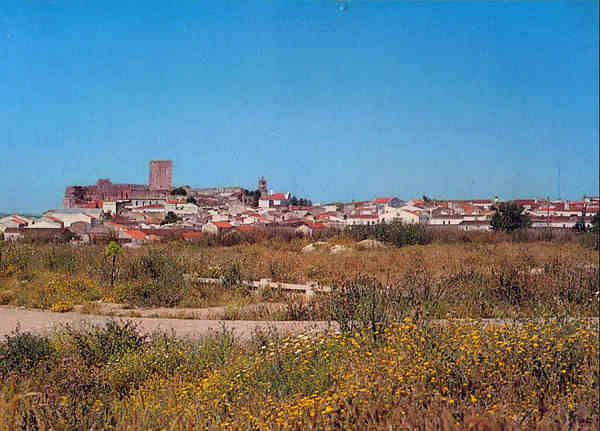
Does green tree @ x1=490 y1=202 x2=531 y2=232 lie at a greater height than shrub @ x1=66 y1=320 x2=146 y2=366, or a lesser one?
greater

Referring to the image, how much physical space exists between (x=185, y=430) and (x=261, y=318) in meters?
4.85

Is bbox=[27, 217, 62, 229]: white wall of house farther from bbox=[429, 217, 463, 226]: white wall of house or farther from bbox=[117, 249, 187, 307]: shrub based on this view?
bbox=[429, 217, 463, 226]: white wall of house

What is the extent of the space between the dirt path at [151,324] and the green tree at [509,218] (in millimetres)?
30668

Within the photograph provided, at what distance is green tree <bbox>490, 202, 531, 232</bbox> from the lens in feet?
116

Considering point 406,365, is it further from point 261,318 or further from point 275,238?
point 275,238

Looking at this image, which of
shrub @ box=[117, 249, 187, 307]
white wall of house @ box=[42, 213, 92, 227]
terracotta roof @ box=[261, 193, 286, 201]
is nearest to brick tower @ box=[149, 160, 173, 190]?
terracotta roof @ box=[261, 193, 286, 201]

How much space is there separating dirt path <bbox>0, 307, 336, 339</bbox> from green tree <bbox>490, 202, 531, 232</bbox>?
3067cm

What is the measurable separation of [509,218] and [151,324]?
32492 mm

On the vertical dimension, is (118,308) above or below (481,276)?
below

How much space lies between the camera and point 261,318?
8.27 meters

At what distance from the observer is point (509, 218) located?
35.8m

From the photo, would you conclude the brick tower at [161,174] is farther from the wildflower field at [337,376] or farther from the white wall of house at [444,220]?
the wildflower field at [337,376]

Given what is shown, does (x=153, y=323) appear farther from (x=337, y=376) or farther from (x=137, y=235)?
(x=137, y=235)

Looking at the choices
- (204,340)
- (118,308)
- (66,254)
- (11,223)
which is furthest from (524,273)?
(11,223)
